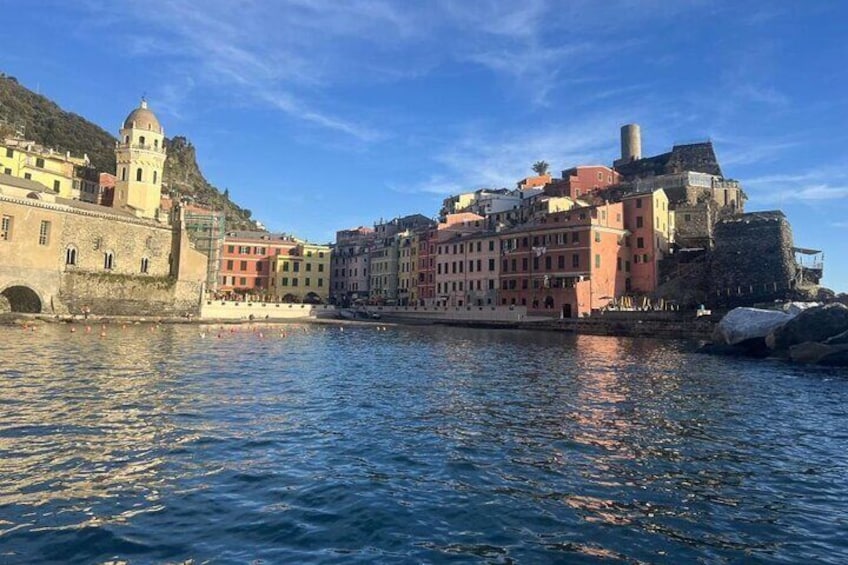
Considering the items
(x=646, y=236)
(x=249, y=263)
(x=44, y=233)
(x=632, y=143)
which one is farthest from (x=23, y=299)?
(x=632, y=143)

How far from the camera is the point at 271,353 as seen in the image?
35.6 metres

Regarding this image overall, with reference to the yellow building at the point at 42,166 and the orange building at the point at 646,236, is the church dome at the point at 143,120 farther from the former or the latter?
the orange building at the point at 646,236

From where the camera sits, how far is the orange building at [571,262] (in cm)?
7338

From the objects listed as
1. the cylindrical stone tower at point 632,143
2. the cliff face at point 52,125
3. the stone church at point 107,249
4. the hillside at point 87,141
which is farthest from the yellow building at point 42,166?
the cylindrical stone tower at point 632,143

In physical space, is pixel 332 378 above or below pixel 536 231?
below

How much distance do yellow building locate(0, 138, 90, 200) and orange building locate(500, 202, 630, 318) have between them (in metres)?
64.5

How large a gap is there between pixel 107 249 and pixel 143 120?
22.4 m

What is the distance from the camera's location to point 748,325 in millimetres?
41656

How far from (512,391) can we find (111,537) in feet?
52.3

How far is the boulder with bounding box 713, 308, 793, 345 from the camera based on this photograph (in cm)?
4056

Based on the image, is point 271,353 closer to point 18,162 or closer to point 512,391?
point 512,391

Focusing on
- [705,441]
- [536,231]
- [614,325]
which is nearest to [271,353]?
[705,441]

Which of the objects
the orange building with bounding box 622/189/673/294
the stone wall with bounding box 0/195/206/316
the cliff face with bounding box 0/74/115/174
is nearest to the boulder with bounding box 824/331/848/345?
the orange building with bounding box 622/189/673/294

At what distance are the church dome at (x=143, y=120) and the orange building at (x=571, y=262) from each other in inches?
2095
